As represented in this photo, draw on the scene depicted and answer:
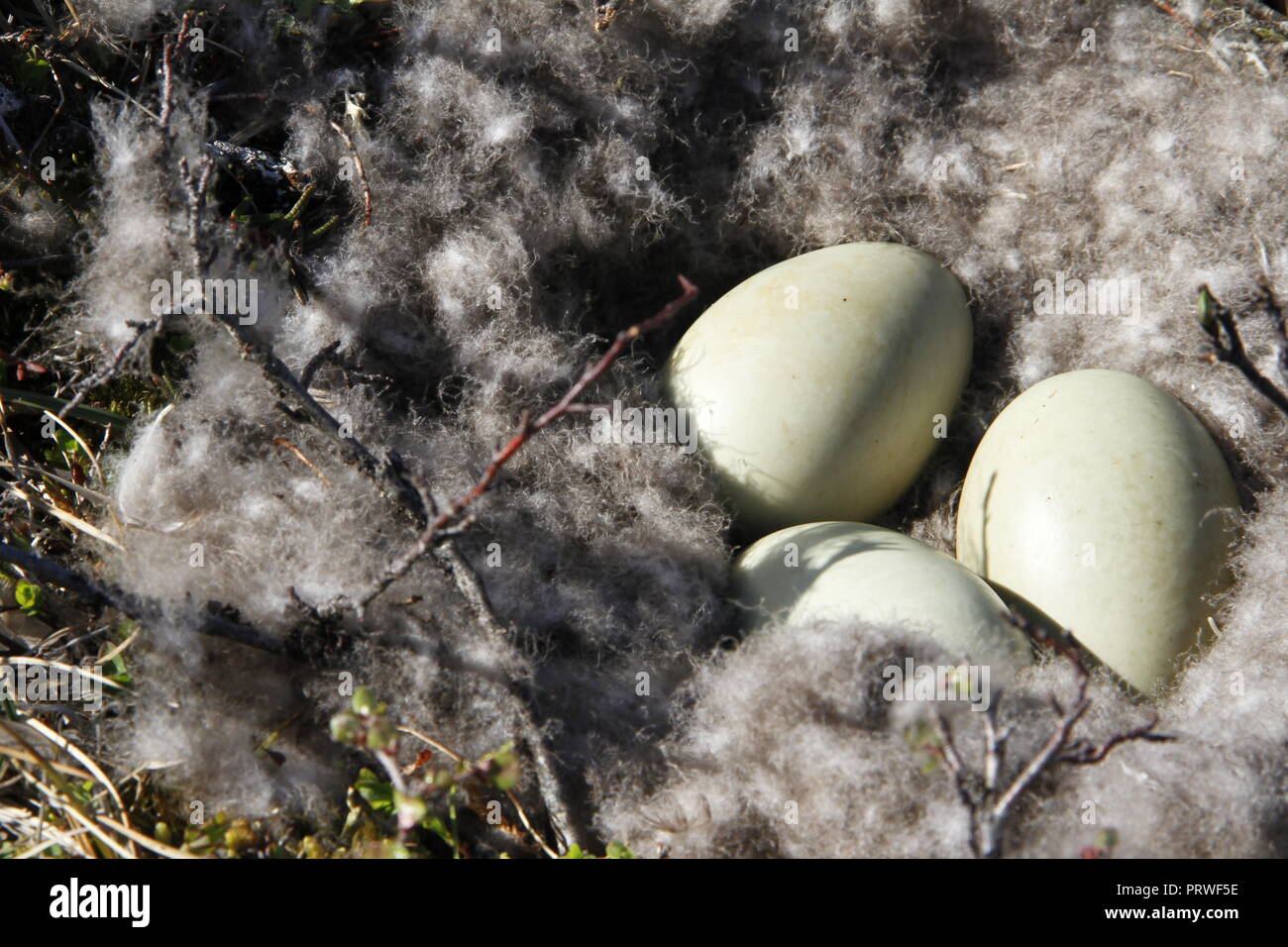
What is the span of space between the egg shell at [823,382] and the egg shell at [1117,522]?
18 centimetres

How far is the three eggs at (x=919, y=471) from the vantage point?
1438mm

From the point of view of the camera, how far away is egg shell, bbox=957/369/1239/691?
4.72 feet

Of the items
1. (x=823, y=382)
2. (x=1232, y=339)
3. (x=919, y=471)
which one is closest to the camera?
(x=1232, y=339)

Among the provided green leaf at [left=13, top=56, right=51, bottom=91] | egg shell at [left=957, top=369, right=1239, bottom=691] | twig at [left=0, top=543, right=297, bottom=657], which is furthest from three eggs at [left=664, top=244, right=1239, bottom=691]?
green leaf at [left=13, top=56, right=51, bottom=91]

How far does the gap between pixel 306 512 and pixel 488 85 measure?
0.81 meters

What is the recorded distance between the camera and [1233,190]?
174 cm

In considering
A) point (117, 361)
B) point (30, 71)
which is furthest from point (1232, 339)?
point (30, 71)

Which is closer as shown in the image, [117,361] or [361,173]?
[117,361]

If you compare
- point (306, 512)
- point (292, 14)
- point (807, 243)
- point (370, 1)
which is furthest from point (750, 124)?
point (306, 512)

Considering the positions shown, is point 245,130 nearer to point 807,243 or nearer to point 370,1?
point 370,1

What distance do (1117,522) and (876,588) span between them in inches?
14.5

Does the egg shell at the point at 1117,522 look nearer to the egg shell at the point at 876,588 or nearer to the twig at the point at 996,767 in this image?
the egg shell at the point at 876,588

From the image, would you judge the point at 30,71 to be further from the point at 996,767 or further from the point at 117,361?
the point at 996,767

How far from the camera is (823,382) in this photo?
5.16ft
